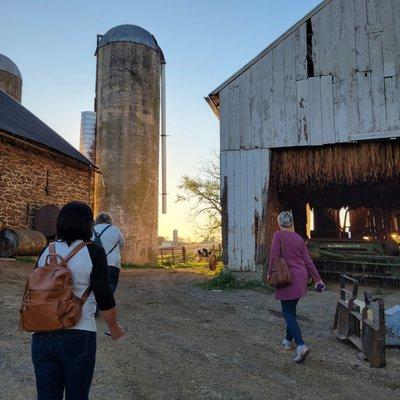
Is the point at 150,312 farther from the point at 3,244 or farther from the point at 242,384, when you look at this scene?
the point at 3,244

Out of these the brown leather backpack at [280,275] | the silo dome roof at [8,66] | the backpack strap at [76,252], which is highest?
the silo dome roof at [8,66]

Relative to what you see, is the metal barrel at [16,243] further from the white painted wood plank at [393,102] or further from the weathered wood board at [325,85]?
the white painted wood plank at [393,102]

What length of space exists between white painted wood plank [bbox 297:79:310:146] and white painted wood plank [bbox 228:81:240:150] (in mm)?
1614

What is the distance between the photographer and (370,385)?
3707mm

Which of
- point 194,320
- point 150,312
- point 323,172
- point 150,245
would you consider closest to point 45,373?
point 194,320

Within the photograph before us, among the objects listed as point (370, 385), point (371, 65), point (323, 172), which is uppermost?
point (371, 65)

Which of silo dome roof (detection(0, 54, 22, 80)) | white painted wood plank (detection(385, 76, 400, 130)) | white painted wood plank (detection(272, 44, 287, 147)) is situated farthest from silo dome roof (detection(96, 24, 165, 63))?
white painted wood plank (detection(385, 76, 400, 130))

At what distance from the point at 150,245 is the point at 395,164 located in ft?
38.5

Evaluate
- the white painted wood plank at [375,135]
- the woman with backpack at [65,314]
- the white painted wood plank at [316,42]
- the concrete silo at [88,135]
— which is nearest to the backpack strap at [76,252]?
the woman with backpack at [65,314]

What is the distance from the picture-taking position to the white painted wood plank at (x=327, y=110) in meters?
9.78

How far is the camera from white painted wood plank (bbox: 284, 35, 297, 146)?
33.1 ft

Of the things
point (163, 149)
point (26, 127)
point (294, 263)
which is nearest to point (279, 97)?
point (294, 263)

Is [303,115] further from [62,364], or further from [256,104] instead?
[62,364]

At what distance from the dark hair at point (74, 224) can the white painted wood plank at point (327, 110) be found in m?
8.57
